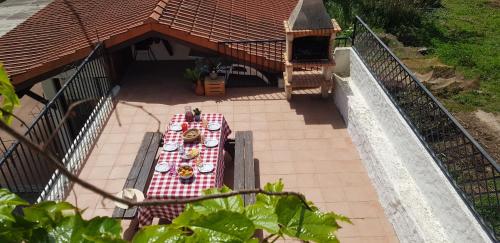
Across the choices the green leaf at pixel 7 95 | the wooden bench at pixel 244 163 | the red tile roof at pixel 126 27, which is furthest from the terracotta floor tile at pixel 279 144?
the green leaf at pixel 7 95

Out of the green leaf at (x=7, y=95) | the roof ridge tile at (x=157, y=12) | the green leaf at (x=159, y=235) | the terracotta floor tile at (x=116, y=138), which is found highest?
the green leaf at (x=7, y=95)

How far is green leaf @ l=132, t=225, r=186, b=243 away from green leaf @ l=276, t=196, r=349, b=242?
31 centimetres

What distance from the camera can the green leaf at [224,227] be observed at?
96cm

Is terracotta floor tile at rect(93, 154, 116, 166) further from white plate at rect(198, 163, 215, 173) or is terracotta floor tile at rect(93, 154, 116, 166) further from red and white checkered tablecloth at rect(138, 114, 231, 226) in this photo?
white plate at rect(198, 163, 215, 173)

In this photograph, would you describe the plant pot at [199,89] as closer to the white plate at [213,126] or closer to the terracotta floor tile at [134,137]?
the terracotta floor tile at [134,137]

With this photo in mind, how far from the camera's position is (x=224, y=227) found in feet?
3.16

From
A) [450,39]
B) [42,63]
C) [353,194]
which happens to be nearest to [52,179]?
[42,63]

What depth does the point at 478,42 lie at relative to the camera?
14.5 m

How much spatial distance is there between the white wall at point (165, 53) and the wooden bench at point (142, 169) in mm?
5259

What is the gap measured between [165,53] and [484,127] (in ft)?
30.6

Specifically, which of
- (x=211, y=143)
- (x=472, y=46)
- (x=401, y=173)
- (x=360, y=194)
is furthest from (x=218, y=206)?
(x=472, y=46)

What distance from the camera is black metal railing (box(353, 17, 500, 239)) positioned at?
5.16 metres

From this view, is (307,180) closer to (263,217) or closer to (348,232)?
(348,232)

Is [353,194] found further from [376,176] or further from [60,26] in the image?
[60,26]
